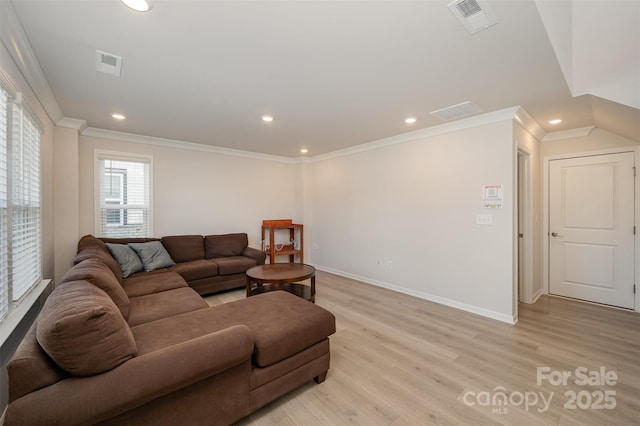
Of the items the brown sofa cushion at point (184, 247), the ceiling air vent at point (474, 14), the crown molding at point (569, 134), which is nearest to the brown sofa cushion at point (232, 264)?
the brown sofa cushion at point (184, 247)

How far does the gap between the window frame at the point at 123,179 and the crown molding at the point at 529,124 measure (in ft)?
16.7

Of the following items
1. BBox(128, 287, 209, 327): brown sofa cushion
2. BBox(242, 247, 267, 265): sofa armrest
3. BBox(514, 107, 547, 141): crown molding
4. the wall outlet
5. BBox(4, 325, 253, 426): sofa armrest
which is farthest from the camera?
BBox(242, 247, 267, 265): sofa armrest

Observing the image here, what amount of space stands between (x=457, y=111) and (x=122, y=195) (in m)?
4.74

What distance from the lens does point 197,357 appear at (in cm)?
134

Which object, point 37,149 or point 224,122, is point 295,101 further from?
point 37,149

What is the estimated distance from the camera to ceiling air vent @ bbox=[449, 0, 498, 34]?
4.91 feet

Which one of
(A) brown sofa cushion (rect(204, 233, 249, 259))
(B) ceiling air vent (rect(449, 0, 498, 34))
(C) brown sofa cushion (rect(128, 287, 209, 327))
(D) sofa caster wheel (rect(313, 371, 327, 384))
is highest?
(B) ceiling air vent (rect(449, 0, 498, 34))

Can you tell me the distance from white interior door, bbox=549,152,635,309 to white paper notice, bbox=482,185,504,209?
1.57m

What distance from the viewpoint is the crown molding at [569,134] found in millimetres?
3590

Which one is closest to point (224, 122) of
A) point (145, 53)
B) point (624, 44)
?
point (145, 53)

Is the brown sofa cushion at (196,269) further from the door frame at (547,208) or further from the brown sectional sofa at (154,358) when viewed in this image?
the door frame at (547,208)

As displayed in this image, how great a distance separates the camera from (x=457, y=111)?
3.07 m

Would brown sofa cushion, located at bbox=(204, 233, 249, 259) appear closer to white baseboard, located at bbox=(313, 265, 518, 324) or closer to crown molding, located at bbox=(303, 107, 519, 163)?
white baseboard, located at bbox=(313, 265, 518, 324)

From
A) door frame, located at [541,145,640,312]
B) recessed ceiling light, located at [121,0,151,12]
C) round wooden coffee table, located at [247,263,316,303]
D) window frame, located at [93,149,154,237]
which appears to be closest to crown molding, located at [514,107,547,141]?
door frame, located at [541,145,640,312]
